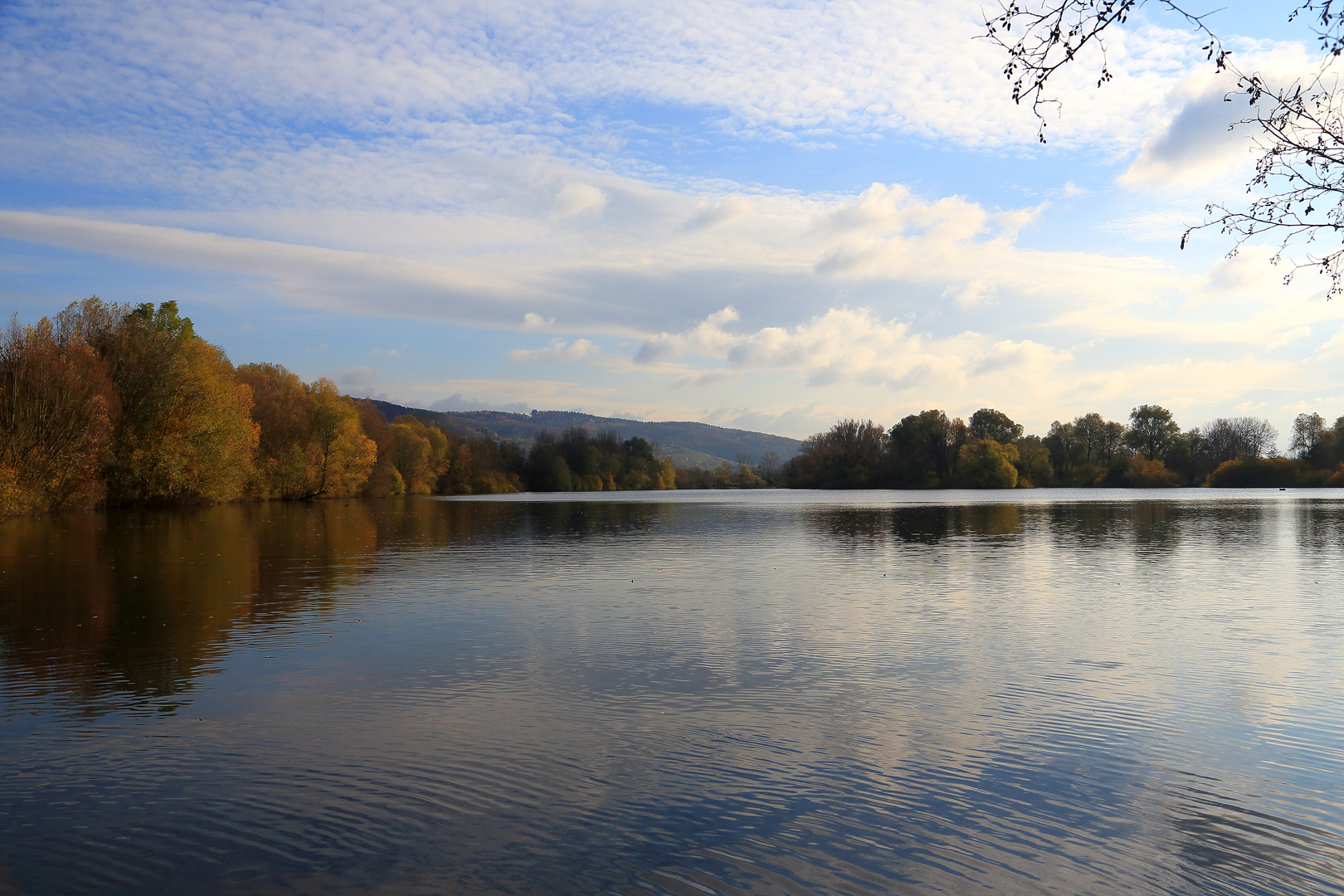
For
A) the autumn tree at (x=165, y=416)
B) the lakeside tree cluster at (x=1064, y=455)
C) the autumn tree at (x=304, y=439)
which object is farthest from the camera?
the lakeside tree cluster at (x=1064, y=455)

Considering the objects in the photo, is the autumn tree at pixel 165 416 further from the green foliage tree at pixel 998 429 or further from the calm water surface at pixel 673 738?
the green foliage tree at pixel 998 429

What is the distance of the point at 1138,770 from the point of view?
7379 millimetres

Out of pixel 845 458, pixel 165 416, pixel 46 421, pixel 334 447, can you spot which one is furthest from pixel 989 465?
pixel 46 421

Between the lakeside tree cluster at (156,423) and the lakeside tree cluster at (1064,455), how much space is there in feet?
285

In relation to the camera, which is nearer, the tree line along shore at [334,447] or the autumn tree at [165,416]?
the tree line along shore at [334,447]

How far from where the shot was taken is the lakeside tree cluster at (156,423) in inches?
1663

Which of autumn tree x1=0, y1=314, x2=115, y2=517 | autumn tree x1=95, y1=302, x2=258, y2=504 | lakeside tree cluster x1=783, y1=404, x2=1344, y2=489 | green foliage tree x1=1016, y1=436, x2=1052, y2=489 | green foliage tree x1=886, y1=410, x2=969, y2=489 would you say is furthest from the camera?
green foliage tree x1=886, y1=410, x2=969, y2=489

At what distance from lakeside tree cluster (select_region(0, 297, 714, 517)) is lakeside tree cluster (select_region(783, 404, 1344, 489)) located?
86.7 meters

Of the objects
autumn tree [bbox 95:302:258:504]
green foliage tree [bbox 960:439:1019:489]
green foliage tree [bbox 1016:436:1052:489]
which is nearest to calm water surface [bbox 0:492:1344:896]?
autumn tree [bbox 95:302:258:504]

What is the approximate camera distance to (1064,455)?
146250 mm

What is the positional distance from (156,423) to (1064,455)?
13596 centimetres

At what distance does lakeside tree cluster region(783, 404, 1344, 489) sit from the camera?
121000mm

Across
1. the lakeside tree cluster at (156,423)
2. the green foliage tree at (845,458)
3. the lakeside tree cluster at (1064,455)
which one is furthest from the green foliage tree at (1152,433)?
the lakeside tree cluster at (156,423)

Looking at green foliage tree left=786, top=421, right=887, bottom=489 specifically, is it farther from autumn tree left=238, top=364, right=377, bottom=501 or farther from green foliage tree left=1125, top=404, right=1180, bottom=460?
autumn tree left=238, top=364, right=377, bottom=501
